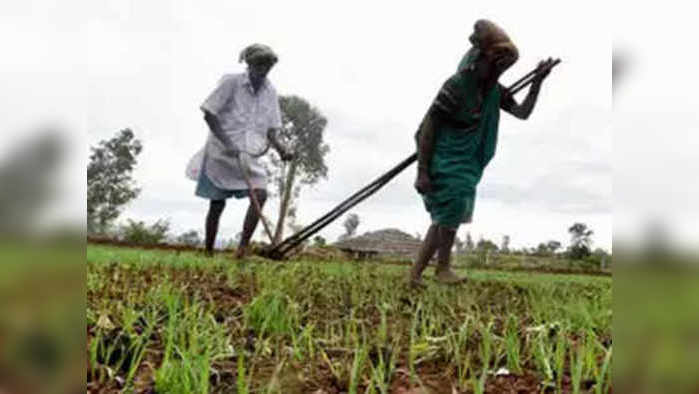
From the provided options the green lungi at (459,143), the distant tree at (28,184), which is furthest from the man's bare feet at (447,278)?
the distant tree at (28,184)

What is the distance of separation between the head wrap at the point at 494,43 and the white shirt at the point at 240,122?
293 cm

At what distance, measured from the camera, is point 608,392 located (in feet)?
3.82

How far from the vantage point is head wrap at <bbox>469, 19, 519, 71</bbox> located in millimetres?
4062

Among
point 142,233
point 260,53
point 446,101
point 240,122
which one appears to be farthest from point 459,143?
point 142,233

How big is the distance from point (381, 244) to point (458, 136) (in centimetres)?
1864

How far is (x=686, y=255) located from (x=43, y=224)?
0.94 feet

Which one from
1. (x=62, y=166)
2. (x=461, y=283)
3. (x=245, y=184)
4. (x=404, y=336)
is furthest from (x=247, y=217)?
(x=62, y=166)

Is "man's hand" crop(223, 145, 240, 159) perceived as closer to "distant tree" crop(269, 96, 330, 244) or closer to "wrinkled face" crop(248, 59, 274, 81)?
"wrinkled face" crop(248, 59, 274, 81)

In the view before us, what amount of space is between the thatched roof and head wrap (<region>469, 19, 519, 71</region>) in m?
18.2

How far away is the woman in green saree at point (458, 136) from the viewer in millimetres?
4164

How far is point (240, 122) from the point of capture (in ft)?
21.5

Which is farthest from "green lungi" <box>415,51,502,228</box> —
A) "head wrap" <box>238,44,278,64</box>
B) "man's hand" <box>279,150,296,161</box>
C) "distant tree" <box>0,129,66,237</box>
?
"distant tree" <box>0,129,66,237</box>

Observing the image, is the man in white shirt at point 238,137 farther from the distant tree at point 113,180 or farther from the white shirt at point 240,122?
the distant tree at point 113,180

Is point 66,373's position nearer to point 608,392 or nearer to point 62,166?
point 62,166
